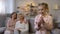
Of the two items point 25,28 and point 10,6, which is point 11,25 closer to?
point 25,28

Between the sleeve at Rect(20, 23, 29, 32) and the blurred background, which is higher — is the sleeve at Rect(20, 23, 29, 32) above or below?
→ below

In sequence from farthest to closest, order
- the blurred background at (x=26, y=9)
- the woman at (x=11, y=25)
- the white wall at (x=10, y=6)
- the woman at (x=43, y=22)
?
the white wall at (x=10, y=6) → the blurred background at (x=26, y=9) → the woman at (x=11, y=25) → the woman at (x=43, y=22)

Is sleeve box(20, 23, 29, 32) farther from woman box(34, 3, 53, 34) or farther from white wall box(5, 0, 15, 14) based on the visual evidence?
woman box(34, 3, 53, 34)

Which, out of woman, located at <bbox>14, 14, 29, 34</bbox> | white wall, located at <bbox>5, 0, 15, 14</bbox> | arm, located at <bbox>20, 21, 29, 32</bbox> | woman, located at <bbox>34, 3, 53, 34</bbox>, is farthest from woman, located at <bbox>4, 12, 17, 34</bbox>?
woman, located at <bbox>34, 3, 53, 34</bbox>

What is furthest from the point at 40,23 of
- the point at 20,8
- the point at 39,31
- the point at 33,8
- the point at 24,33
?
the point at 20,8

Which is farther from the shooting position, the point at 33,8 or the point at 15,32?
the point at 33,8

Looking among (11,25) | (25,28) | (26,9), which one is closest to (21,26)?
(25,28)

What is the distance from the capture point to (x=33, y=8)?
3.69 metres

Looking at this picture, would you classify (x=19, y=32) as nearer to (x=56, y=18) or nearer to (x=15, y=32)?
(x=15, y=32)

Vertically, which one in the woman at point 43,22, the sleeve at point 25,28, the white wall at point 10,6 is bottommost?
the sleeve at point 25,28

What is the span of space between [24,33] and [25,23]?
282mm

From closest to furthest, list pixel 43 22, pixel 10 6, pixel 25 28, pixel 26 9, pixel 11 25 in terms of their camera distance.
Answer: pixel 43 22 → pixel 25 28 → pixel 11 25 → pixel 26 9 → pixel 10 6

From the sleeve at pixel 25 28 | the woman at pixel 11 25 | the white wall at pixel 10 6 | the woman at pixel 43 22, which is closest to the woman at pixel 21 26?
the sleeve at pixel 25 28

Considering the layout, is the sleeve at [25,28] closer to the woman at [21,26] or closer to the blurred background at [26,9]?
the woman at [21,26]
